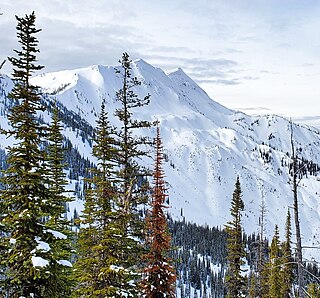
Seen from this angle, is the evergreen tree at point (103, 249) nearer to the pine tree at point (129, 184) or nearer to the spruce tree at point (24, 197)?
the pine tree at point (129, 184)

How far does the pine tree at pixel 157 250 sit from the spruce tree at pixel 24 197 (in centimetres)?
592

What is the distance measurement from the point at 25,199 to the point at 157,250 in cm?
725

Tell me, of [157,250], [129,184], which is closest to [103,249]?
[157,250]

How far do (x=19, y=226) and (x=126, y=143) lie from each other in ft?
24.2

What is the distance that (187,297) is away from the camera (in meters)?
130

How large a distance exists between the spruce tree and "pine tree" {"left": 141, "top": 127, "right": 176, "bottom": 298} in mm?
Result: 5917

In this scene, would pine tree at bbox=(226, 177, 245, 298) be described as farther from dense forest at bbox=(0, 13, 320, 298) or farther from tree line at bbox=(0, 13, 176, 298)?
tree line at bbox=(0, 13, 176, 298)

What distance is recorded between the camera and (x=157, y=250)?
18.0m

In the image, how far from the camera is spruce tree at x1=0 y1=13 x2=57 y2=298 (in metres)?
12.5

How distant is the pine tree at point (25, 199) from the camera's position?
12.5 metres

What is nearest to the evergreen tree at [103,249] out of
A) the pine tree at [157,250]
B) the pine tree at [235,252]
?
the pine tree at [157,250]

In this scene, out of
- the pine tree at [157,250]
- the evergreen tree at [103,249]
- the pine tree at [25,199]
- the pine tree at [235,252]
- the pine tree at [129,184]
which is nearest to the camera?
the pine tree at [25,199]

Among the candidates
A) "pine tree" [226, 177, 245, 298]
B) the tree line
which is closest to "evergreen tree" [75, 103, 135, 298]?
the tree line

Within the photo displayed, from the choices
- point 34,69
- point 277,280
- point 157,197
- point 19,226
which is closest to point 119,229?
point 157,197
